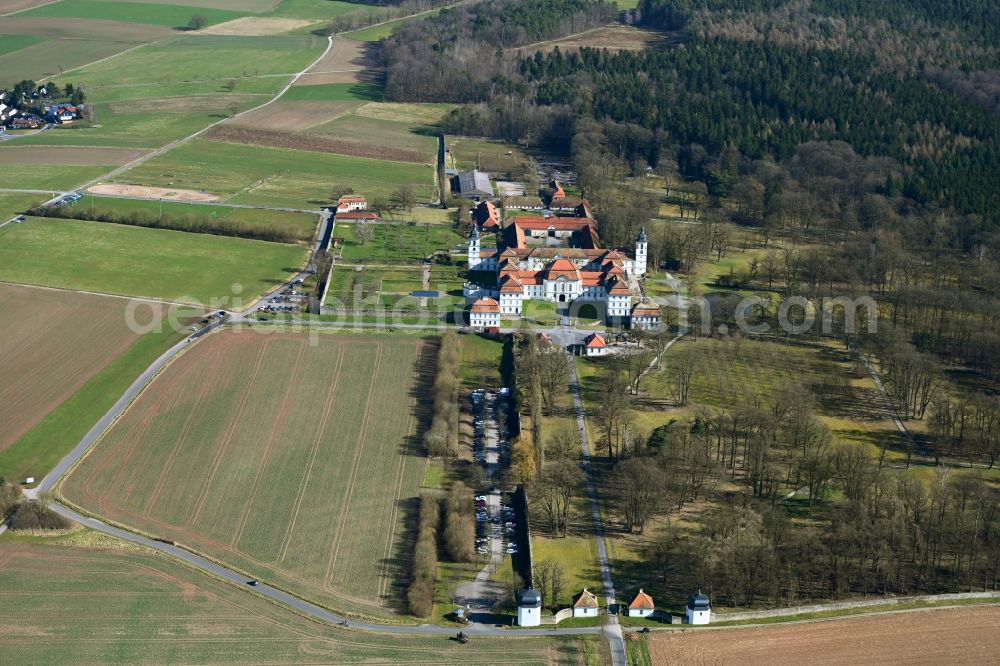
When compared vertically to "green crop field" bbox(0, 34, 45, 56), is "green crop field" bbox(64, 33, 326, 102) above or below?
below

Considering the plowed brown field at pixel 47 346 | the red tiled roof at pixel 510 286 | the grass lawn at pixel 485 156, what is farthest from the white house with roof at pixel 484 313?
the grass lawn at pixel 485 156

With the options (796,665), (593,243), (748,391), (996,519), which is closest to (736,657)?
(796,665)

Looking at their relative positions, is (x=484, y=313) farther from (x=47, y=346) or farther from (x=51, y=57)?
(x=51, y=57)

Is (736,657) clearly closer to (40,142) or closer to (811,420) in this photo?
(811,420)

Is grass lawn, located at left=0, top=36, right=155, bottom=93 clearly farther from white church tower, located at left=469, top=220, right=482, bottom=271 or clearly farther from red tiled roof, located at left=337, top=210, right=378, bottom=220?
white church tower, located at left=469, top=220, right=482, bottom=271

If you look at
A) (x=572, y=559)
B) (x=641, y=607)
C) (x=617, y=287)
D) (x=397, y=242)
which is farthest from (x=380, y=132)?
(x=641, y=607)

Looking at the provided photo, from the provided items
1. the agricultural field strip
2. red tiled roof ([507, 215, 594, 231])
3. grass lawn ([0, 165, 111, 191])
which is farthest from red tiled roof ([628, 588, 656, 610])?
grass lawn ([0, 165, 111, 191])

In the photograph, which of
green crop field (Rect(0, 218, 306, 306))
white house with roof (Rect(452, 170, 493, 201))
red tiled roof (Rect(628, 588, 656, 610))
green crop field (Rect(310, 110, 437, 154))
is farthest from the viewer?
green crop field (Rect(310, 110, 437, 154))
